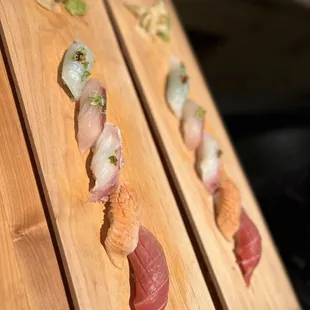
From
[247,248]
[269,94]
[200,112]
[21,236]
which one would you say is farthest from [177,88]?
[269,94]

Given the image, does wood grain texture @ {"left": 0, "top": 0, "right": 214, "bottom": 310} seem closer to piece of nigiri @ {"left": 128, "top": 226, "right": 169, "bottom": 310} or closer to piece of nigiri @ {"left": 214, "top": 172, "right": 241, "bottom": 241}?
piece of nigiri @ {"left": 128, "top": 226, "right": 169, "bottom": 310}

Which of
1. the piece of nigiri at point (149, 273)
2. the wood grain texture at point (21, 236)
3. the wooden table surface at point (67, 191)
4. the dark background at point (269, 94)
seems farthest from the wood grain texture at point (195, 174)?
the dark background at point (269, 94)

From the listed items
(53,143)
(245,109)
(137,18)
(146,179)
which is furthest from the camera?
(245,109)

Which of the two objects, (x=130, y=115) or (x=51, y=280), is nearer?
(x=51, y=280)

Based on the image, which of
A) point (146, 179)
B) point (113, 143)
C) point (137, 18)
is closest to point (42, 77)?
point (113, 143)

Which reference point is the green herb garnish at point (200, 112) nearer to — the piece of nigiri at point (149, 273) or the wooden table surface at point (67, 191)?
the wooden table surface at point (67, 191)

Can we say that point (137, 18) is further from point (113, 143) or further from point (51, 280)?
point (51, 280)
